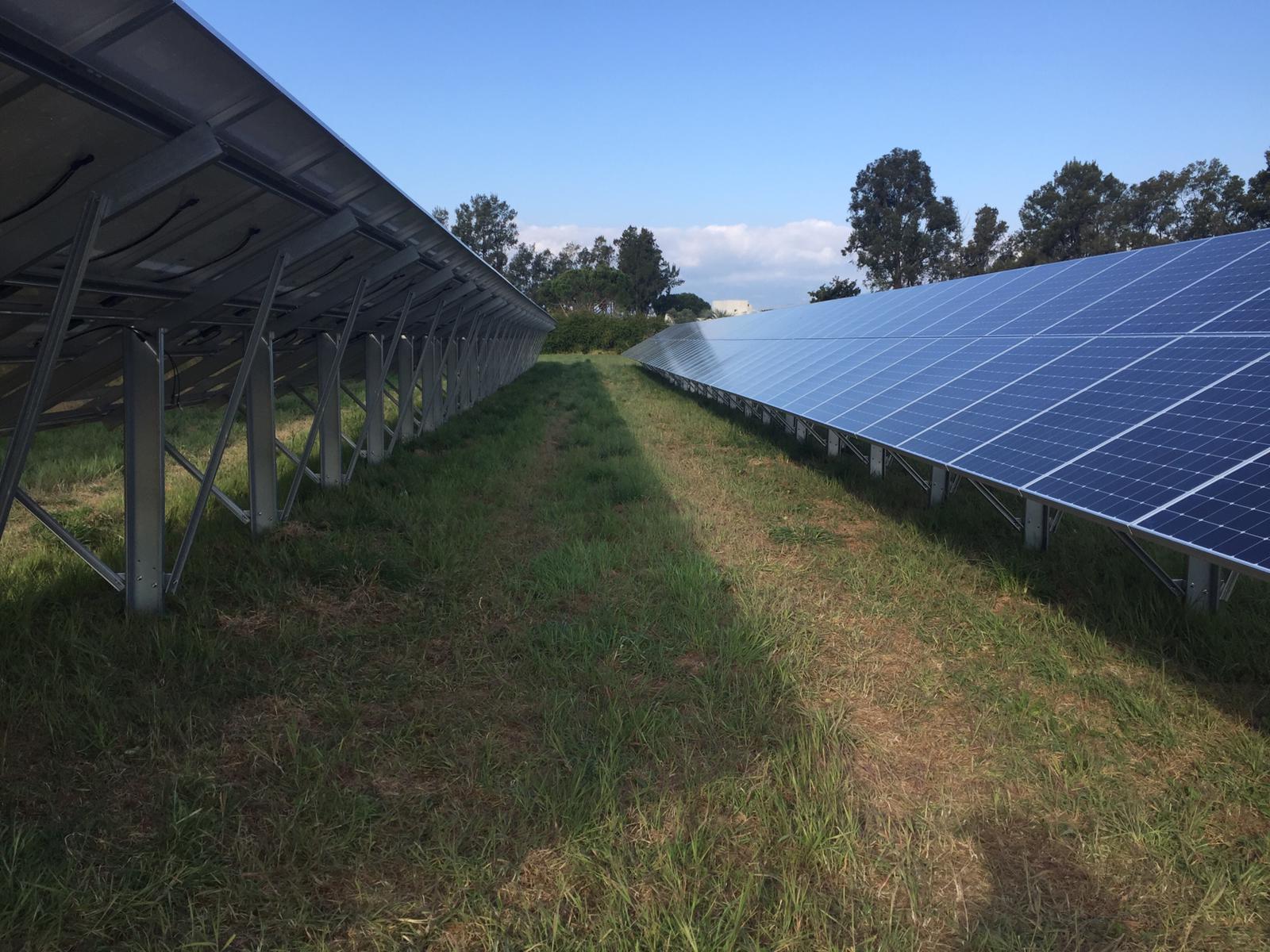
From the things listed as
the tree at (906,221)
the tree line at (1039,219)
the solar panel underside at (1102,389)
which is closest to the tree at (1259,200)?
the tree line at (1039,219)

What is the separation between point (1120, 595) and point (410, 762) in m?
4.31

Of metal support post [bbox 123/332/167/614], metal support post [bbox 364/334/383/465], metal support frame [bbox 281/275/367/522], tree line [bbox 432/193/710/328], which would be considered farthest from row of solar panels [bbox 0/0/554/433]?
tree line [bbox 432/193/710/328]

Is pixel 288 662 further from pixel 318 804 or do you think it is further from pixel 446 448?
pixel 446 448

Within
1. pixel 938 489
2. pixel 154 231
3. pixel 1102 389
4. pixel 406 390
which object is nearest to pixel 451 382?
pixel 406 390

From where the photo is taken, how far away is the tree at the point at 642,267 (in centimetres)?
9525

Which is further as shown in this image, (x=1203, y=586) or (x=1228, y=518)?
(x=1203, y=586)

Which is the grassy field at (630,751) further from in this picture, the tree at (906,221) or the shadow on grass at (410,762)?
the tree at (906,221)

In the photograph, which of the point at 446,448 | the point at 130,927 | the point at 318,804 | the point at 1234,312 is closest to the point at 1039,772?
the point at 318,804

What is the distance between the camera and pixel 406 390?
12.2m

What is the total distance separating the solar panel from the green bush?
5764 centimetres

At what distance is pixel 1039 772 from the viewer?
12.0 feet

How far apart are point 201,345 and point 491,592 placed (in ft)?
11.1

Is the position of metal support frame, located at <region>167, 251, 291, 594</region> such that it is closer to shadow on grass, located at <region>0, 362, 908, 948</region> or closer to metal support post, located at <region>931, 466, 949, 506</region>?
shadow on grass, located at <region>0, 362, 908, 948</region>

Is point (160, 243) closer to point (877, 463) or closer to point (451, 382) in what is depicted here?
point (877, 463)
